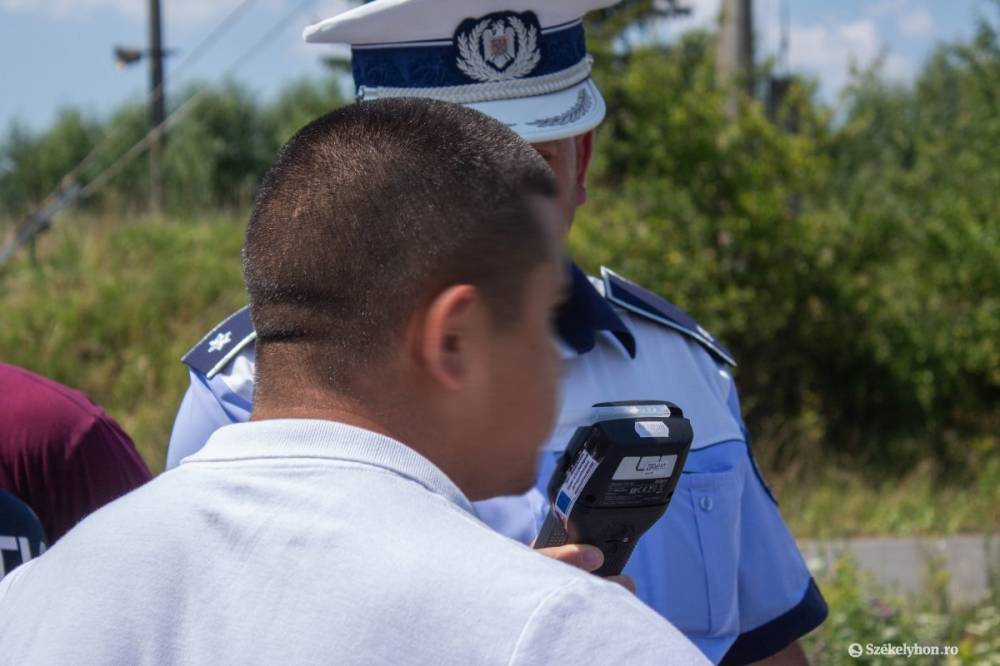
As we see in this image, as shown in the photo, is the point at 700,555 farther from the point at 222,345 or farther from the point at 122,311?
the point at 122,311

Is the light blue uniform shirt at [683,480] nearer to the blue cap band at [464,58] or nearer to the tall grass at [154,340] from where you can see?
the blue cap band at [464,58]

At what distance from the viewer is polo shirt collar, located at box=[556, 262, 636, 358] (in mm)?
1799

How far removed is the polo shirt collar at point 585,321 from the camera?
1.80 metres

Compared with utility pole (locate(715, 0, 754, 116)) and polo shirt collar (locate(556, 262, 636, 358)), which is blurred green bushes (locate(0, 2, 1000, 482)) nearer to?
utility pole (locate(715, 0, 754, 116))

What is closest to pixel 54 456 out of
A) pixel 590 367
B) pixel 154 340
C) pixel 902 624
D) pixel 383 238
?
pixel 590 367

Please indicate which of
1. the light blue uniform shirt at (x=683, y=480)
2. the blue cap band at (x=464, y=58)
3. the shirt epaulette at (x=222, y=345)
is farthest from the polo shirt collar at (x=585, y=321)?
the shirt epaulette at (x=222, y=345)

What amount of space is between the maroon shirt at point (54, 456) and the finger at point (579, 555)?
3.25 feet

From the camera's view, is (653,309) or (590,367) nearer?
(590,367)

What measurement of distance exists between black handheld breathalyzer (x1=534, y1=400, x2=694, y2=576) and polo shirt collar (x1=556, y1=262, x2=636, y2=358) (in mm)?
455

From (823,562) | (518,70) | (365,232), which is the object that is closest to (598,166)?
(823,562)

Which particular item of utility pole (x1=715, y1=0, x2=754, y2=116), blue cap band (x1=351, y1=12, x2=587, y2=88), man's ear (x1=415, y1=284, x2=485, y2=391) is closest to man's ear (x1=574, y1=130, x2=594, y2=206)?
blue cap band (x1=351, y1=12, x2=587, y2=88)

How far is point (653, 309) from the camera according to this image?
1948 millimetres

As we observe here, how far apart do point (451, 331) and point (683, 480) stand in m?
0.91

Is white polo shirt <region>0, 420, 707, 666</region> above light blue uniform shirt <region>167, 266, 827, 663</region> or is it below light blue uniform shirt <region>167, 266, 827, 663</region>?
above
